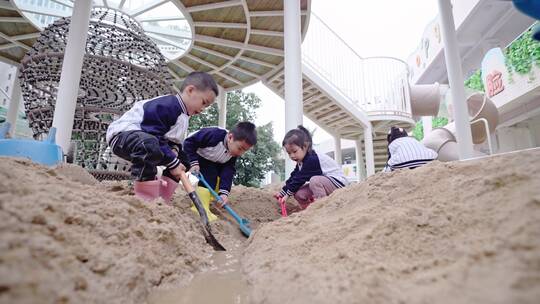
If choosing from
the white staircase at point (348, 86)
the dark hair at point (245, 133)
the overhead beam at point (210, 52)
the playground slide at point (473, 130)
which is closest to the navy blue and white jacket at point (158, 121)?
the dark hair at point (245, 133)

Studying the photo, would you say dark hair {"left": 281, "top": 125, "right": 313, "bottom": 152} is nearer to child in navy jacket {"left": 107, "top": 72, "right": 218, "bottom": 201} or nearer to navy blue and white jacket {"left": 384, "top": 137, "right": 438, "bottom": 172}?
navy blue and white jacket {"left": 384, "top": 137, "right": 438, "bottom": 172}

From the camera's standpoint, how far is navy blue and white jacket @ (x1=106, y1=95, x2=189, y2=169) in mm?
2010

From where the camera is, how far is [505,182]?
0.78 metres

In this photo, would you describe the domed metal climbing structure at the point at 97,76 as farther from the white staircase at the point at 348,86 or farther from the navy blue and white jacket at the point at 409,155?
the white staircase at the point at 348,86

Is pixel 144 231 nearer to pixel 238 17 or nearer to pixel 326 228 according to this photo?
pixel 326 228

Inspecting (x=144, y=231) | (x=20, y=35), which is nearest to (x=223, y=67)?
(x=20, y=35)

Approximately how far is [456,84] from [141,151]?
378cm

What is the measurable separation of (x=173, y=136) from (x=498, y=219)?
2.01 meters

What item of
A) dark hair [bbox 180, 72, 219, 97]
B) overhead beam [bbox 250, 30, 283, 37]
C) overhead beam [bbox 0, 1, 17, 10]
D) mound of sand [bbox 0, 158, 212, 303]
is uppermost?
overhead beam [bbox 0, 1, 17, 10]

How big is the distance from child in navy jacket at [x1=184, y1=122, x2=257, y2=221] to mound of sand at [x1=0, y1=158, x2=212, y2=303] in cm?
144

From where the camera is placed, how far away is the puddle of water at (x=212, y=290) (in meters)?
0.80

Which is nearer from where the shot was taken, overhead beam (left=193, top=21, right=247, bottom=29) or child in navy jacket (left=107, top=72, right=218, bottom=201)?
child in navy jacket (left=107, top=72, right=218, bottom=201)

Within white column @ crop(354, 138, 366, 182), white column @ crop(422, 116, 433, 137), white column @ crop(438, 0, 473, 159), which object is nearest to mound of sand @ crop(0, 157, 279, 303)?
white column @ crop(438, 0, 473, 159)

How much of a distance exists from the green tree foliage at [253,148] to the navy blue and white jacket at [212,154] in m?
5.07
